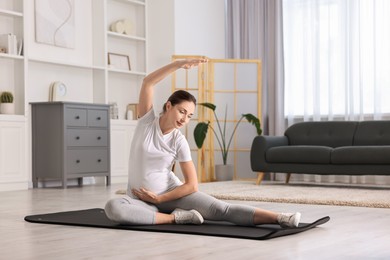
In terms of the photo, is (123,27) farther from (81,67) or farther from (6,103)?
(6,103)

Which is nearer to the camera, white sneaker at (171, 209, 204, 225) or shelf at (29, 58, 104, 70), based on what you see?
white sneaker at (171, 209, 204, 225)

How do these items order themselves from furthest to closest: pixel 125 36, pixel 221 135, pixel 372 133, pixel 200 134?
pixel 221 135
pixel 125 36
pixel 200 134
pixel 372 133

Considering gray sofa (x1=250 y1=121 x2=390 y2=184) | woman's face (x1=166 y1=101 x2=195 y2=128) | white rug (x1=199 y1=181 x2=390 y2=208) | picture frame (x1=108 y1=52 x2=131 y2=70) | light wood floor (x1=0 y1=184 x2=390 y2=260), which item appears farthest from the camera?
picture frame (x1=108 y1=52 x2=131 y2=70)

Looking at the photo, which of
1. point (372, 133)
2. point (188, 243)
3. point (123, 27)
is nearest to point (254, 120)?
point (372, 133)

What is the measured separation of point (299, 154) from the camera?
699 cm

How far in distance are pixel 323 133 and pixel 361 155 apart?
1.00 meters

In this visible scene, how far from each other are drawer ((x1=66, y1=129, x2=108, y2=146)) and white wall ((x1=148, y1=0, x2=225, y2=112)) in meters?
1.24

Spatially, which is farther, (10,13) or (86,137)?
(86,137)

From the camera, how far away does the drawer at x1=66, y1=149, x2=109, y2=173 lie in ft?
24.3

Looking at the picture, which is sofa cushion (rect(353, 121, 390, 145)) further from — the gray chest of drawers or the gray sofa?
the gray chest of drawers

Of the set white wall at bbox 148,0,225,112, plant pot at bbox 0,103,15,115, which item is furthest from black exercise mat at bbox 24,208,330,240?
white wall at bbox 148,0,225,112

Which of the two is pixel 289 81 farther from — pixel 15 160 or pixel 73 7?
pixel 15 160

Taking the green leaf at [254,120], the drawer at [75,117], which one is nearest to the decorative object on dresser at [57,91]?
the drawer at [75,117]

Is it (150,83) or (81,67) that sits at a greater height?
(81,67)
